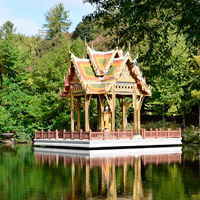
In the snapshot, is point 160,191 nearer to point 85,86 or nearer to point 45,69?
point 85,86

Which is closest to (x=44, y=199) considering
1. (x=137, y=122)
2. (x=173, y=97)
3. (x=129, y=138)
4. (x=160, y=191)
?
(x=160, y=191)

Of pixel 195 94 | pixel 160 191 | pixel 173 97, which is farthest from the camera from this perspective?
pixel 173 97

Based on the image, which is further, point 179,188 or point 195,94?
point 195,94

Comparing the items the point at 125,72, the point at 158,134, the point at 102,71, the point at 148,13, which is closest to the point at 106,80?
the point at 102,71

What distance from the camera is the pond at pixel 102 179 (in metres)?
13.8

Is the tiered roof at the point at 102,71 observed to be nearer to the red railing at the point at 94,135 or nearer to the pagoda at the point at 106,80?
the pagoda at the point at 106,80

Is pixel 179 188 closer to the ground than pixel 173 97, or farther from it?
closer to the ground

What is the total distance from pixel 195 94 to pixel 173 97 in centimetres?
401

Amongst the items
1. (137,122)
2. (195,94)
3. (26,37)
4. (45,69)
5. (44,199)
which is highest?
(26,37)

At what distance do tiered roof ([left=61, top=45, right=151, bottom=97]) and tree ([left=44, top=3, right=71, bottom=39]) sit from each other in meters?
55.3

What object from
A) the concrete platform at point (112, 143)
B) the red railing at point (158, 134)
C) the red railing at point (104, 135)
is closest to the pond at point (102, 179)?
the concrete platform at point (112, 143)

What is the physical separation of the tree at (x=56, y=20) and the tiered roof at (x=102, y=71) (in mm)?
55313

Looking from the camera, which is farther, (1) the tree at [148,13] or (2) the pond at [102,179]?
(2) the pond at [102,179]

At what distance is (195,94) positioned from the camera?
40156mm
